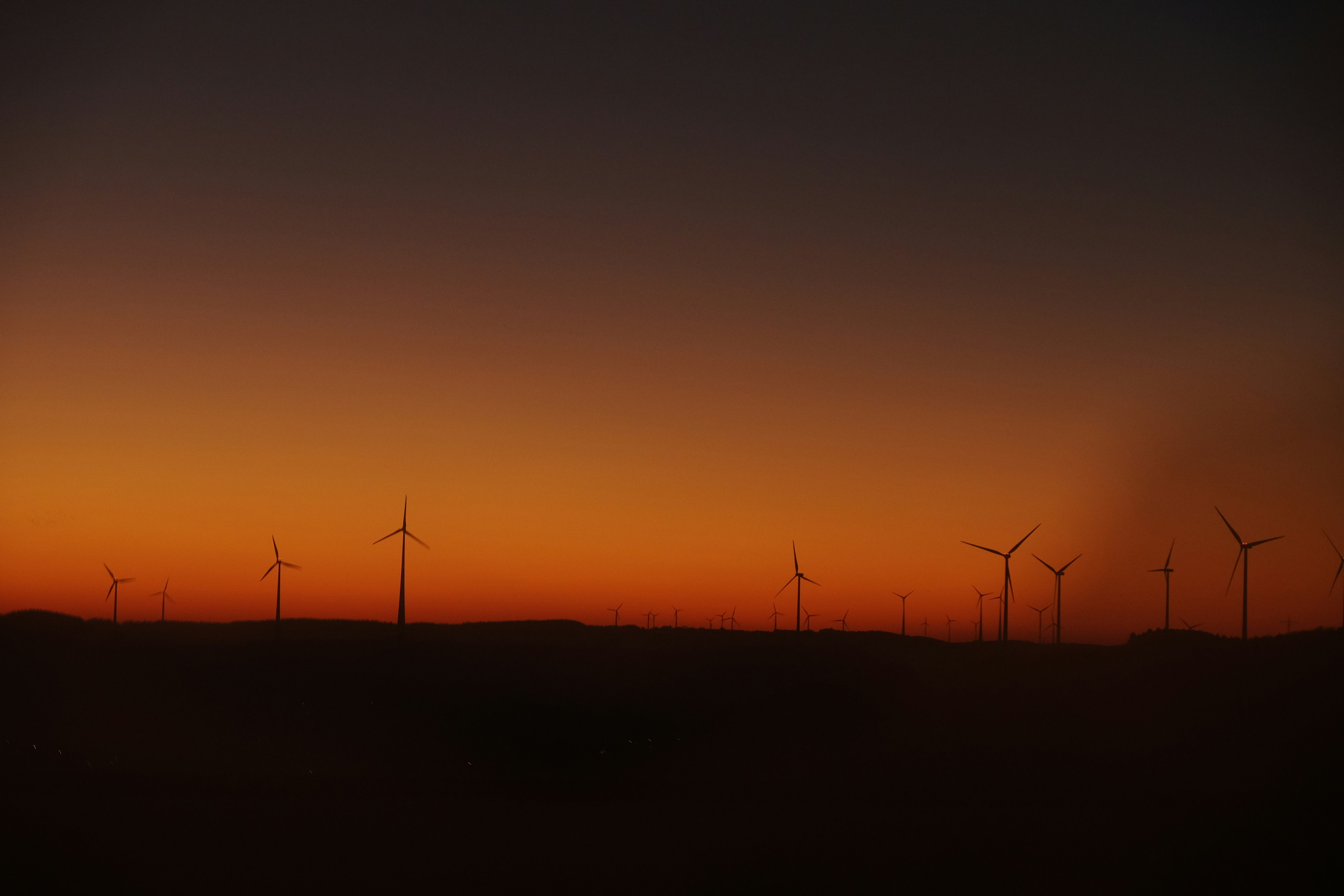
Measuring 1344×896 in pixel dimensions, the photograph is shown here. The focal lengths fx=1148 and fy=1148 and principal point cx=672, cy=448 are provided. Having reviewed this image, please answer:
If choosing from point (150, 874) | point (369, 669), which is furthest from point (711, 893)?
point (369, 669)

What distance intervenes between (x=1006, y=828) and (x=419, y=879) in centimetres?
3010

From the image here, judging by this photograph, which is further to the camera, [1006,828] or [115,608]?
[115,608]

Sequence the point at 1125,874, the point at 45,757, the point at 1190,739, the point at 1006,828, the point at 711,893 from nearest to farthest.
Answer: the point at 711,893 < the point at 1125,874 < the point at 1006,828 < the point at 45,757 < the point at 1190,739

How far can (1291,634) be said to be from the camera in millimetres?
168875

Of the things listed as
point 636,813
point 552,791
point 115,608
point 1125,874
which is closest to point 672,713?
point 552,791

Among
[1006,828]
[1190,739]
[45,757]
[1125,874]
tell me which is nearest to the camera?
[1125,874]

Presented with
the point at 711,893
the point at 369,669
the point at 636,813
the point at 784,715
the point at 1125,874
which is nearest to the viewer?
the point at 711,893

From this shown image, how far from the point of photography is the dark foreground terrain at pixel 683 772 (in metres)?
51.8

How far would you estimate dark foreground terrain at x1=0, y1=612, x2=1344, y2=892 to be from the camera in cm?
5175

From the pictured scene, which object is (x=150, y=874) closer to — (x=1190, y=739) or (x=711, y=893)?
(x=711, y=893)

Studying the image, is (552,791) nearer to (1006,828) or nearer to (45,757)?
(1006,828)

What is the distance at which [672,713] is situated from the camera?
4702 inches

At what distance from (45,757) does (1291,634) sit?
16127 cm

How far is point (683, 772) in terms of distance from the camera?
278 ft
